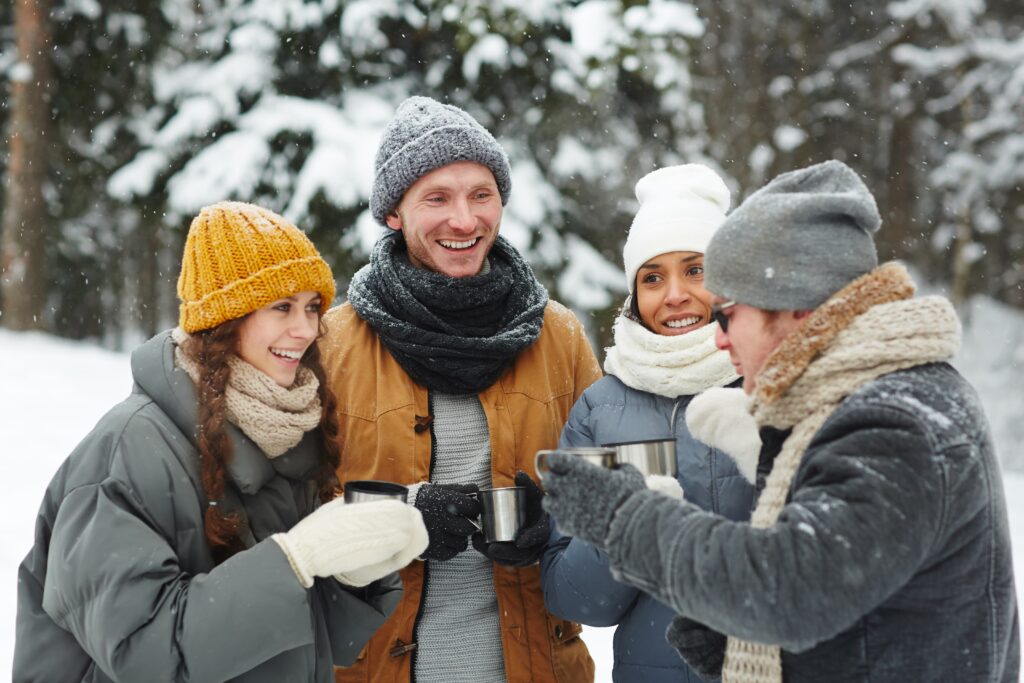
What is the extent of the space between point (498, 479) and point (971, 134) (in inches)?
546

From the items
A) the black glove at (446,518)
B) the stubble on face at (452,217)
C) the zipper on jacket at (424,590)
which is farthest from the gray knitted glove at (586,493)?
the stubble on face at (452,217)

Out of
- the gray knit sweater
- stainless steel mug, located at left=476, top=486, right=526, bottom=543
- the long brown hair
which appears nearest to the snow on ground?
the gray knit sweater

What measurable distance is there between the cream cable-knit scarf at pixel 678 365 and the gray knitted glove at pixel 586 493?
2.99 ft

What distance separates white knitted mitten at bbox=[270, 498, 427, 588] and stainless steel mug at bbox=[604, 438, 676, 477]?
0.55 meters

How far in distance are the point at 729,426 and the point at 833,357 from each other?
1.89ft

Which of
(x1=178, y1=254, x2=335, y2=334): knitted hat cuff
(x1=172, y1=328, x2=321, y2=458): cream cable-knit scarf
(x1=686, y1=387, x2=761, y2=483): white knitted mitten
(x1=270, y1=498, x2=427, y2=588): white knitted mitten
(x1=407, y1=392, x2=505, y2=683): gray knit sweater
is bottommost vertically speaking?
(x1=407, y1=392, x2=505, y2=683): gray knit sweater

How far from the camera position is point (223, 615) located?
2.02 metres

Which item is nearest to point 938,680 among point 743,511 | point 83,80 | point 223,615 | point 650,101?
point 743,511

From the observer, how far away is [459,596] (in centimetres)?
302

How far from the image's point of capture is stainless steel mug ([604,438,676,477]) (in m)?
2.30

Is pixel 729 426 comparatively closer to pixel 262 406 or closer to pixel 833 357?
pixel 833 357

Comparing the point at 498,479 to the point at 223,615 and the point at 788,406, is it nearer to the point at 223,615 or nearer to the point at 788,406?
the point at 223,615

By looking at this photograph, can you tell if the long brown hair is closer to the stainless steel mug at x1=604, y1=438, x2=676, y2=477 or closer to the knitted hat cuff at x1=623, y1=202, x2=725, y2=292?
Answer: the stainless steel mug at x1=604, y1=438, x2=676, y2=477

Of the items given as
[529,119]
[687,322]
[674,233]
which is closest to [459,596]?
[687,322]
